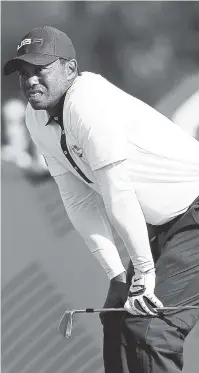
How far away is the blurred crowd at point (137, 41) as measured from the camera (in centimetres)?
302

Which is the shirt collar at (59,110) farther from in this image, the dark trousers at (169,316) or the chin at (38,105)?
the dark trousers at (169,316)

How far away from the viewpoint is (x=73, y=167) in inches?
95.3

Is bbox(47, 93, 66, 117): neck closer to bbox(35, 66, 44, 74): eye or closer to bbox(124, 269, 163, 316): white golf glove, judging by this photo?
bbox(35, 66, 44, 74): eye

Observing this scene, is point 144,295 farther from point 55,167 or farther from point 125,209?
point 55,167

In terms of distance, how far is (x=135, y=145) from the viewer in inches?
90.7

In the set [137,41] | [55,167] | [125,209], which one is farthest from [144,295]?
[137,41]

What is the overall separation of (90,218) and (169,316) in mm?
400

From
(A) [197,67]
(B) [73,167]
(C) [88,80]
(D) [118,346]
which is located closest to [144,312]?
(D) [118,346]

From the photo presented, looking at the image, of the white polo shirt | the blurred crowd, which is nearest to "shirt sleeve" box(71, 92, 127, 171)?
the white polo shirt

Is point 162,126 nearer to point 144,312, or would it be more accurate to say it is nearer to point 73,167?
point 73,167

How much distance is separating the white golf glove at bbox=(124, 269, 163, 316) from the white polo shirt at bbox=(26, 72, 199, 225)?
Result: 0.17 m

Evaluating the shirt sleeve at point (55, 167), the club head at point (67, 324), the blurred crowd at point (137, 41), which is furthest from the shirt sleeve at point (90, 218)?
the blurred crowd at point (137, 41)

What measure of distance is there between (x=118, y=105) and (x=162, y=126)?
145 millimetres

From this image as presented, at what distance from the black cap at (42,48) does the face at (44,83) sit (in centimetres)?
2
